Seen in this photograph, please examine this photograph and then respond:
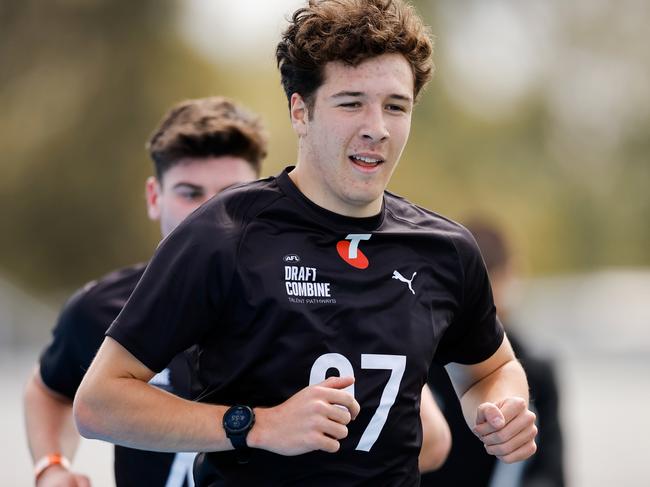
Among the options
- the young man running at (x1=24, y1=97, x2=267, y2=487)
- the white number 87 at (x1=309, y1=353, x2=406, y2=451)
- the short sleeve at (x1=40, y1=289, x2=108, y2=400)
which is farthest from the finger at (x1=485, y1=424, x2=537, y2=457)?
the short sleeve at (x1=40, y1=289, x2=108, y2=400)

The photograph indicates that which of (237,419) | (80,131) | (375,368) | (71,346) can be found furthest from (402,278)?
(80,131)

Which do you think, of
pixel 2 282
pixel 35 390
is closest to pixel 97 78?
pixel 2 282

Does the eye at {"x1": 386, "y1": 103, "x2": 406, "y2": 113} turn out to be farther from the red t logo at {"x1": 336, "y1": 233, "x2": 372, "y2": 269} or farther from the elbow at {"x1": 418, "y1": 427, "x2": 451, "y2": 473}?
the elbow at {"x1": 418, "y1": 427, "x2": 451, "y2": 473}

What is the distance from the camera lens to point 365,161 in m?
3.38

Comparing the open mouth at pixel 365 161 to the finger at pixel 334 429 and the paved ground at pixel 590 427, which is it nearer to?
the finger at pixel 334 429

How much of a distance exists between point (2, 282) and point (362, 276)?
23467mm

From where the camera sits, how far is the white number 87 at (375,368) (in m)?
3.29

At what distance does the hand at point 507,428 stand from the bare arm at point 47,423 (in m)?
1.87

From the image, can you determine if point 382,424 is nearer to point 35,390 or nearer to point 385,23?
point 385,23

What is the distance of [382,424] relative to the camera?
11.0 feet

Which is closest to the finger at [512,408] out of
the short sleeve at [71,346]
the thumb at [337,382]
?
the thumb at [337,382]

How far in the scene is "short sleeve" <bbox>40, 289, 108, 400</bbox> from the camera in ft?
14.6

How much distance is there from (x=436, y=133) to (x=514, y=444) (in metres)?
27.6

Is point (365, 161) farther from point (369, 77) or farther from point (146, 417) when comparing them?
point (146, 417)
